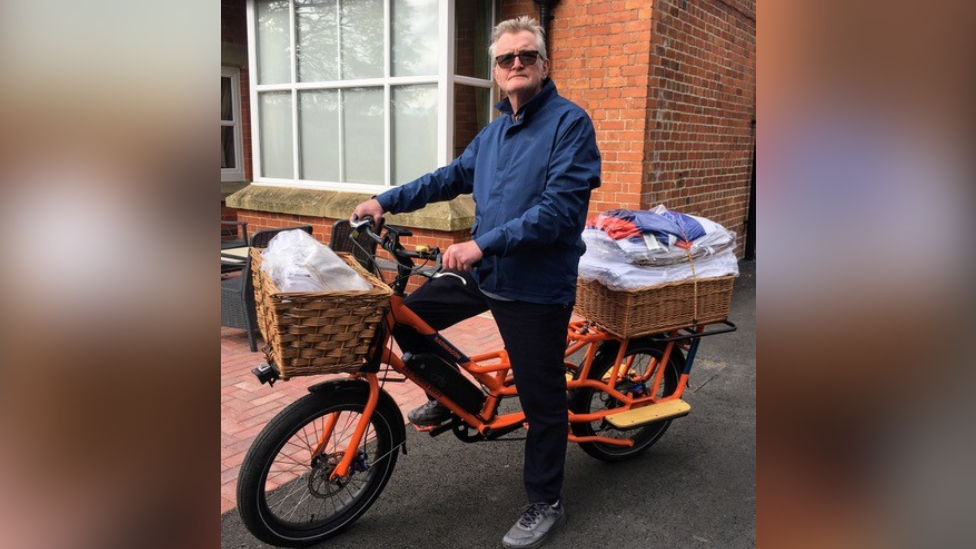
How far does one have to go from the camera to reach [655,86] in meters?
6.21

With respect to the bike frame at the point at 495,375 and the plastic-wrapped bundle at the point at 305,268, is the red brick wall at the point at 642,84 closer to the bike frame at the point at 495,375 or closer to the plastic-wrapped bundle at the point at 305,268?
the bike frame at the point at 495,375

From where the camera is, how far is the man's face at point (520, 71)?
252cm

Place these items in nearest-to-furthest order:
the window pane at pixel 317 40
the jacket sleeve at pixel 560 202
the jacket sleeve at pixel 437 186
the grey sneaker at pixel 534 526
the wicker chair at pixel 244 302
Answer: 1. the jacket sleeve at pixel 560 202
2. the grey sneaker at pixel 534 526
3. the jacket sleeve at pixel 437 186
4. the wicker chair at pixel 244 302
5. the window pane at pixel 317 40

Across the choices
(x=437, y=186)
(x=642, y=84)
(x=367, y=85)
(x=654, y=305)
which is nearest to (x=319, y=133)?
(x=367, y=85)

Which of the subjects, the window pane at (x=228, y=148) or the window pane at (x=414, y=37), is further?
the window pane at (x=228, y=148)

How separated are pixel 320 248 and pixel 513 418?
1.19 meters

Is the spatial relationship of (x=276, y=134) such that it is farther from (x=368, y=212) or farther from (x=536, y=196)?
(x=536, y=196)

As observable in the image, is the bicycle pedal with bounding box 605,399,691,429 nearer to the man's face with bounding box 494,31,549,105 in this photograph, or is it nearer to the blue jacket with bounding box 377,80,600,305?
the blue jacket with bounding box 377,80,600,305

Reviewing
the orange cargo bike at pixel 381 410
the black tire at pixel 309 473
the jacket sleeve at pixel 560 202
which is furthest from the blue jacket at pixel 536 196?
the black tire at pixel 309 473

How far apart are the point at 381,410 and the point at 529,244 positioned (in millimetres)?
950

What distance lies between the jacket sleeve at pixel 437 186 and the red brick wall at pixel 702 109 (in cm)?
364
